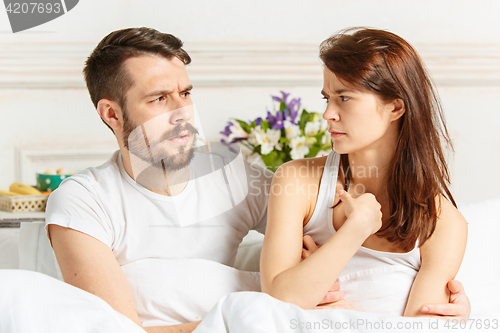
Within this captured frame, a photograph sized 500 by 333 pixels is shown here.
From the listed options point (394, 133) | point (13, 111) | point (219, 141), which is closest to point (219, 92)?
point (219, 141)

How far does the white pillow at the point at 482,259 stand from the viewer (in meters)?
1.19

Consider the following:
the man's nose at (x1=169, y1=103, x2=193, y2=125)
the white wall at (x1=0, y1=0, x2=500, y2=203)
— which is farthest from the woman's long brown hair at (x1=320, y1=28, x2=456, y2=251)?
the white wall at (x1=0, y1=0, x2=500, y2=203)

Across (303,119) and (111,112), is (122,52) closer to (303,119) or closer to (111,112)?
(111,112)

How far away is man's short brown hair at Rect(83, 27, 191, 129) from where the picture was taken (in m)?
1.15

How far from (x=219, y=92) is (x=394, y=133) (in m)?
0.98

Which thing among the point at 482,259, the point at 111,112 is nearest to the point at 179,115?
the point at 111,112

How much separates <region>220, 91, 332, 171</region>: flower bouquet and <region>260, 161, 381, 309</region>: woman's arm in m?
0.55

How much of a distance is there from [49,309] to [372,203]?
2.25ft

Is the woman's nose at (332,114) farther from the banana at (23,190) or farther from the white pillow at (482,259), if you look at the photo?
the banana at (23,190)

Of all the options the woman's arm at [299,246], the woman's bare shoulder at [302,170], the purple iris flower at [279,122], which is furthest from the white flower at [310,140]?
the woman's arm at [299,246]

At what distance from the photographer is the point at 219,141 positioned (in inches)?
74.5

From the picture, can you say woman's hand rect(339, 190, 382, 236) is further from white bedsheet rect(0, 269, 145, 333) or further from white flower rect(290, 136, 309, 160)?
white flower rect(290, 136, 309, 160)

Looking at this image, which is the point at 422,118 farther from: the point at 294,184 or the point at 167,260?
the point at 167,260

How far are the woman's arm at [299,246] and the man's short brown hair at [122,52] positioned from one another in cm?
47
